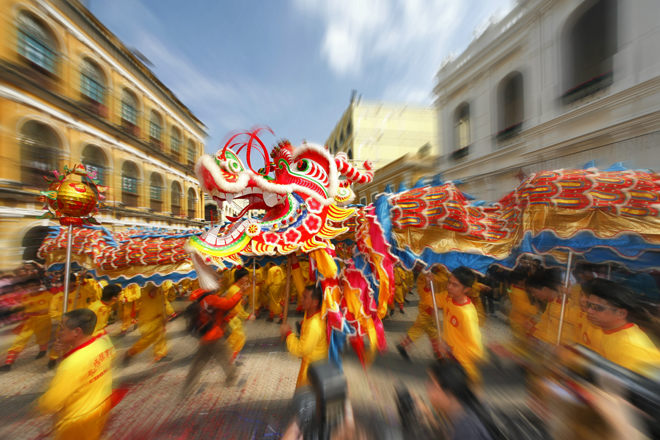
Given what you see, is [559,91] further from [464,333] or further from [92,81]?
[92,81]

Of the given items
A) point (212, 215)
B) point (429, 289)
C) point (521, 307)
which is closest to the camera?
point (521, 307)

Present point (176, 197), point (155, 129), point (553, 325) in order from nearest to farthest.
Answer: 1. point (553, 325)
2. point (155, 129)
3. point (176, 197)

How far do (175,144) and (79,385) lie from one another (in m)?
8.62

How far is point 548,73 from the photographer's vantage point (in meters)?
5.23

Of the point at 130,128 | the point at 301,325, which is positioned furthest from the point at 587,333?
the point at 130,128

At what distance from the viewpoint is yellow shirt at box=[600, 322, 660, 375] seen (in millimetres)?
1474

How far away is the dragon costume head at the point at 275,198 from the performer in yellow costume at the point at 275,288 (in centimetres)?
266

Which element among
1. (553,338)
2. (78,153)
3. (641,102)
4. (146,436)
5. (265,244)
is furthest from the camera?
(78,153)

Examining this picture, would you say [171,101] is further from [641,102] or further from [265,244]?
[641,102]

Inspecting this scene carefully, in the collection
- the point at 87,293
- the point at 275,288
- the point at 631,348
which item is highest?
the point at 631,348

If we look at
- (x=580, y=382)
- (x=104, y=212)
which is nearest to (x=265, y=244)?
(x=580, y=382)

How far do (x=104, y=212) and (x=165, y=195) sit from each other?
199 cm

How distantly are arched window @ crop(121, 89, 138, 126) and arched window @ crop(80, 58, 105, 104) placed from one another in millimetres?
525

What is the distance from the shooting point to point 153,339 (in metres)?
3.62
